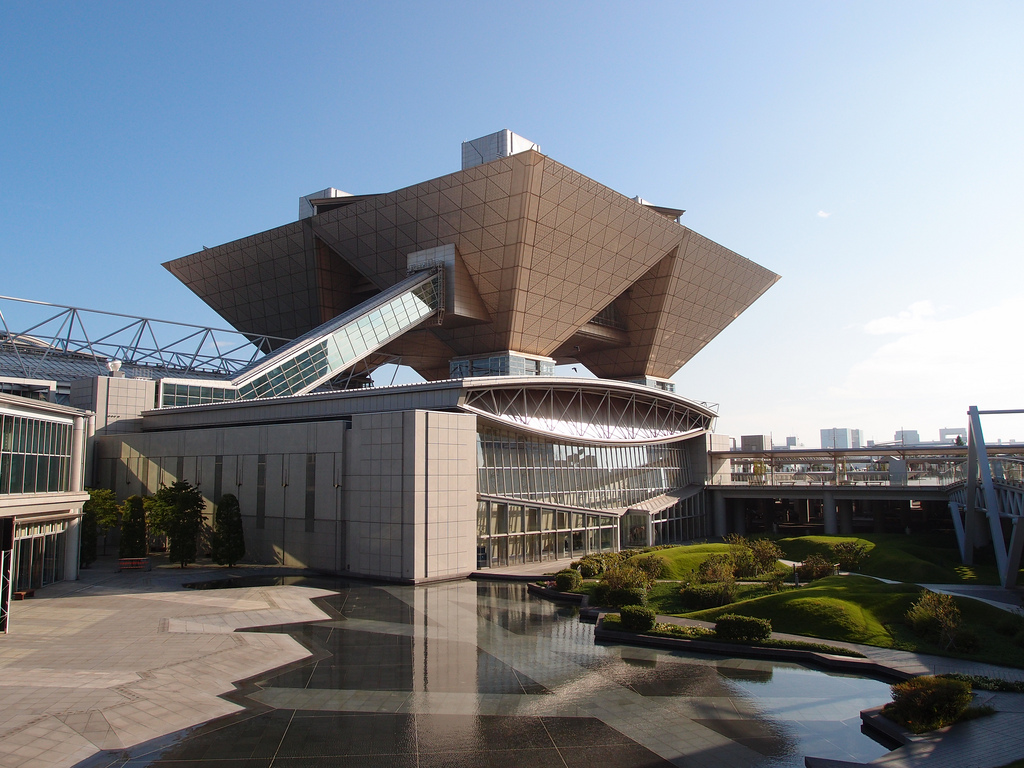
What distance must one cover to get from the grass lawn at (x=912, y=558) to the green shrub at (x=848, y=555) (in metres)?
0.36

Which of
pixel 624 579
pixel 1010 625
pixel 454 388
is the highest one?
pixel 454 388

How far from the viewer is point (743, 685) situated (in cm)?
1820

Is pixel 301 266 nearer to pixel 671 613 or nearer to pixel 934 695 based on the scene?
pixel 671 613

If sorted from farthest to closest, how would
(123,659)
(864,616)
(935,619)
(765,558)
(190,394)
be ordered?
(190,394) → (765,558) → (864,616) → (935,619) → (123,659)

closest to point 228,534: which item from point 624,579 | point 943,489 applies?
point 624,579

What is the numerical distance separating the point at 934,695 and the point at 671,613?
40.2 ft

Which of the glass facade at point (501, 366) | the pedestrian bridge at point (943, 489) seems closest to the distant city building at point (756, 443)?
the pedestrian bridge at point (943, 489)

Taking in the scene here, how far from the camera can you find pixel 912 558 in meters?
40.1

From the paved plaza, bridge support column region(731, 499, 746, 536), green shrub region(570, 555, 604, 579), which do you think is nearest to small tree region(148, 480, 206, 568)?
the paved plaza

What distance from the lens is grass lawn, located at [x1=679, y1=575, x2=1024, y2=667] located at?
21.3m

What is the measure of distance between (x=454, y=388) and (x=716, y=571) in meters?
17.1

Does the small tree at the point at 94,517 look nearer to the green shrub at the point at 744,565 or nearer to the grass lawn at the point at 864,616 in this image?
the grass lawn at the point at 864,616

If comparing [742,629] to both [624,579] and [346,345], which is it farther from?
[346,345]

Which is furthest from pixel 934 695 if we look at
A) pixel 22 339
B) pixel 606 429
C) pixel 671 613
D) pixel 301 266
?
pixel 22 339
